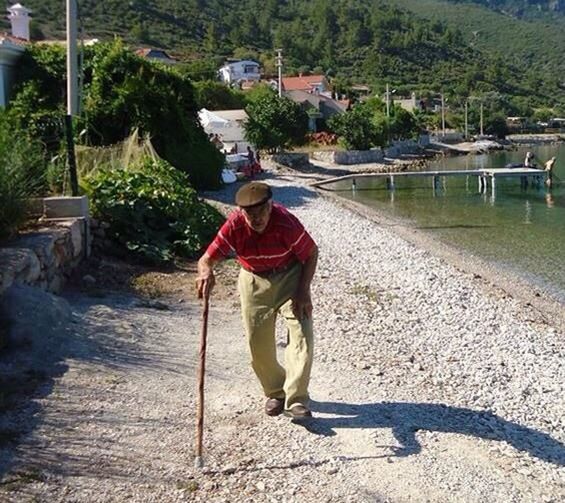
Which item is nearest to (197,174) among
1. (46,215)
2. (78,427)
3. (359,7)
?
(46,215)

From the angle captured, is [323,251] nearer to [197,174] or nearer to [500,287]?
[500,287]

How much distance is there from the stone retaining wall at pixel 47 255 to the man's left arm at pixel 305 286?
10.6ft

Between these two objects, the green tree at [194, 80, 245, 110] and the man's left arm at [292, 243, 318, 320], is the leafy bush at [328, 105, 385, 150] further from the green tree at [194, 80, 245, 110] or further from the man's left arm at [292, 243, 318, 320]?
the man's left arm at [292, 243, 318, 320]

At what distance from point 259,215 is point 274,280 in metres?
0.59

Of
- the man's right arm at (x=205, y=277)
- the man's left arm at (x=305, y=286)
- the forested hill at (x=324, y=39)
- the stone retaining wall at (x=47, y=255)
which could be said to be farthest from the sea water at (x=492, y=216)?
the forested hill at (x=324, y=39)

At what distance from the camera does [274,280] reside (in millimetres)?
5352

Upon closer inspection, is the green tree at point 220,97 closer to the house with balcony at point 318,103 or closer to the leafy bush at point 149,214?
the house with balcony at point 318,103

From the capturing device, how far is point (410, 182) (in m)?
43.7

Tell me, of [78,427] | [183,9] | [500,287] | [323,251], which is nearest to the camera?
[78,427]

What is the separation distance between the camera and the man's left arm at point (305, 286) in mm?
5254

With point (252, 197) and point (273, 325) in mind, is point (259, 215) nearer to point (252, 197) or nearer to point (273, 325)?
point (252, 197)

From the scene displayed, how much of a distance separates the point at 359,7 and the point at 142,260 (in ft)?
652

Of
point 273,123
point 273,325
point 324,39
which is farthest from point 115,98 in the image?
point 324,39

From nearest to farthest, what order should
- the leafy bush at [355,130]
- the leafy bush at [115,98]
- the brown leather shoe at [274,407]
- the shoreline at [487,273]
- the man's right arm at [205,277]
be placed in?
the man's right arm at [205,277], the brown leather shoe at [274,407], the shoreline at [487,273], the leafy bush at [115,98], the leafy bush at [355,130]
